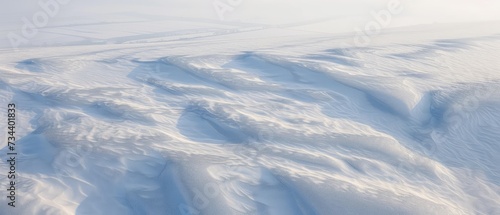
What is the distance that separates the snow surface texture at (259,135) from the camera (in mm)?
3307

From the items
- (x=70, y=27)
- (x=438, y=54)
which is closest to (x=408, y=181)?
(x=438, y=54)

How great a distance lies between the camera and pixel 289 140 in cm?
427

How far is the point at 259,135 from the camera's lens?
4.31 metres

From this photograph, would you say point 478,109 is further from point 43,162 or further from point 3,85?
point 3,85

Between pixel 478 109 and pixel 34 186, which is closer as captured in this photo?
pixel 34 186

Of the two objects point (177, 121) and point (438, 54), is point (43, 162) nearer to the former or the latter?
point (177, 121)

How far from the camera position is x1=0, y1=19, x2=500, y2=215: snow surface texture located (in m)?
3.31

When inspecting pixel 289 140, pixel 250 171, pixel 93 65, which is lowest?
pixel 250 171

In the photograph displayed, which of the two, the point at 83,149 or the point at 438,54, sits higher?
the point at 438,54

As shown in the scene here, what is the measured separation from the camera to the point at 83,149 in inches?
156

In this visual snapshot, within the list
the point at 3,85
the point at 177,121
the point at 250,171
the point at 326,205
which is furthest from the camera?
the point at 3,85

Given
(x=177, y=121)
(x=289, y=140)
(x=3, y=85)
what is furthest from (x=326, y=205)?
(x=3, y=85)

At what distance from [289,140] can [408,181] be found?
112 cm

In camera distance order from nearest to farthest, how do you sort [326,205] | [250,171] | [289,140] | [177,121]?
[326,205]
[250,171]
[289,140]
[177,121]
